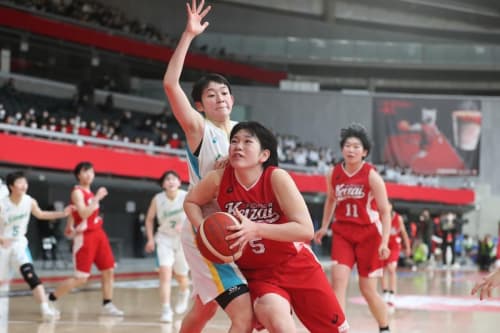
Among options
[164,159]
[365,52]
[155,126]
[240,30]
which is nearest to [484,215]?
[365,52]

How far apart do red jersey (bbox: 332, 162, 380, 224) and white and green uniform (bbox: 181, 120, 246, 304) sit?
2.84 m

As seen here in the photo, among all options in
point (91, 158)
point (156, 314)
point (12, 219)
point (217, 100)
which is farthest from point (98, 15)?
point (217, 100)

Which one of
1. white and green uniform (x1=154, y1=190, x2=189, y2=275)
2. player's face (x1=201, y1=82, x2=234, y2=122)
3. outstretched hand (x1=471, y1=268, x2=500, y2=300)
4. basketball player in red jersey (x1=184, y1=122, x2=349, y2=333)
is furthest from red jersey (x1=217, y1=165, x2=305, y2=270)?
white and green uniform (x1=154, y1=190, x2=189, y2=275)

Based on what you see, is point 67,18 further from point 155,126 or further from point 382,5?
point 382,5

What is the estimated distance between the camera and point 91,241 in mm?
10406

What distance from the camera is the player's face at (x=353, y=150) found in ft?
25.4

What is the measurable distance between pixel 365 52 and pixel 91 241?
2978cm

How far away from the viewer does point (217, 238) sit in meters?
4.43

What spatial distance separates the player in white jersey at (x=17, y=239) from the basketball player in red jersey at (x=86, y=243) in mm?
319

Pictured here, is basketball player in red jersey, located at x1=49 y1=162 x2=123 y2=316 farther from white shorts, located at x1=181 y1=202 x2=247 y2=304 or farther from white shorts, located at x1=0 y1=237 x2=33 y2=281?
white shorts, located at x1=181 y1=202 x2=247 y2=304

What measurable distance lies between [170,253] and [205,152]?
534 centimetres

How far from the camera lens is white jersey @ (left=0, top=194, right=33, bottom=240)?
9859 mm

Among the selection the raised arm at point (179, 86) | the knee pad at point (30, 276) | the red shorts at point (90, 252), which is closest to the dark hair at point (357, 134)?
the raised arm at point (179, 86)

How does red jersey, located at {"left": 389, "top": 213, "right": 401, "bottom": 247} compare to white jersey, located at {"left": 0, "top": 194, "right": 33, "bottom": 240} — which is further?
red jersey, located at {"left": 389, "top": 213, "right": 401, "bottom": 247}
